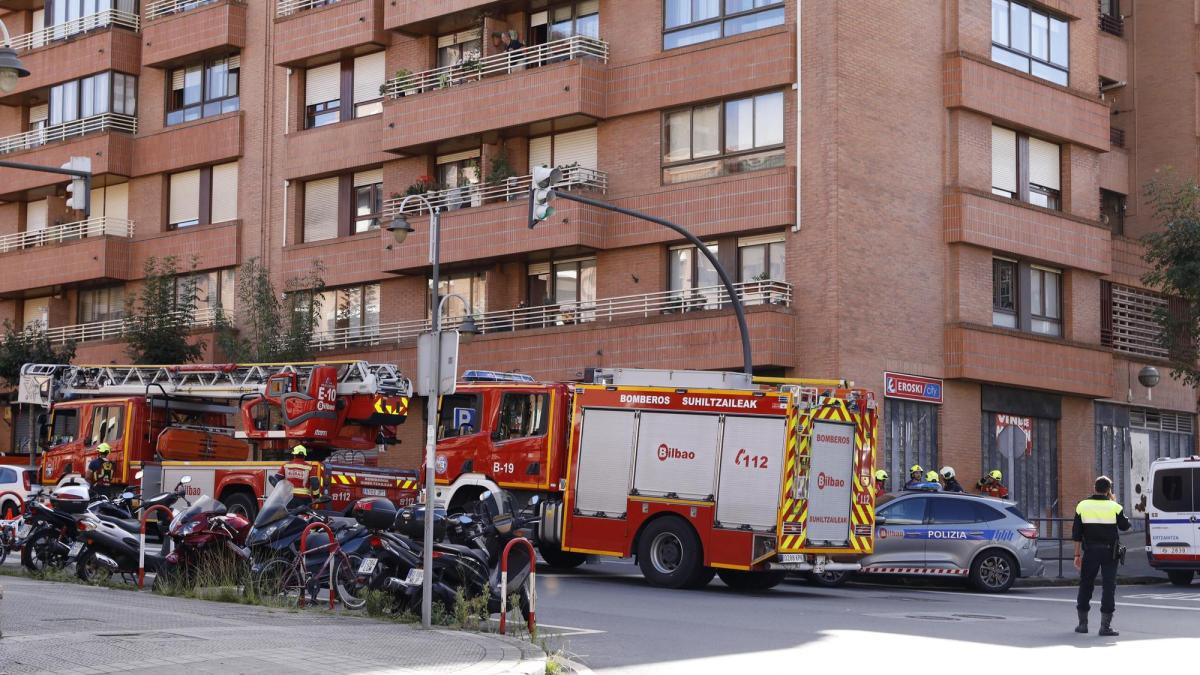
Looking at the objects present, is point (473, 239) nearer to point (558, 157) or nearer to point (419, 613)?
point (558, 157)

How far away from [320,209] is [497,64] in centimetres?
726

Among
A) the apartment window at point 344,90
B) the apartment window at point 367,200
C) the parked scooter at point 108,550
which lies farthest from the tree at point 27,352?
the parked scooter at point 108,550

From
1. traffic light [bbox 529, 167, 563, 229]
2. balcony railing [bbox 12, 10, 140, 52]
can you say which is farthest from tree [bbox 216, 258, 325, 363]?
traffic light [bbox 529, 167, 563, 229]

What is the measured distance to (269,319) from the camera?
38969 mm

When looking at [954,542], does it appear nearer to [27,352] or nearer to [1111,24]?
[1111,24]

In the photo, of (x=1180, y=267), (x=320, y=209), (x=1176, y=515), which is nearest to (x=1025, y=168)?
(x=1180, y=267)

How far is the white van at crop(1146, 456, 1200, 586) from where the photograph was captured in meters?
25.0

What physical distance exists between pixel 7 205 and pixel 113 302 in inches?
247

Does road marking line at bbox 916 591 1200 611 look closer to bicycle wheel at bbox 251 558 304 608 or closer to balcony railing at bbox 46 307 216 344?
bicycle wheel at bbox 251 558 304 608

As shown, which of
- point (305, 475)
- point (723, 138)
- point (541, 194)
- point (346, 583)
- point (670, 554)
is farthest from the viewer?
point (723, 138)

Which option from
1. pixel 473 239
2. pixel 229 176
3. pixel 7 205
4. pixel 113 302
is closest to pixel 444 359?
pixel 473 239

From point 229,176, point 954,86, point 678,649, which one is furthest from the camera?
point 229,176

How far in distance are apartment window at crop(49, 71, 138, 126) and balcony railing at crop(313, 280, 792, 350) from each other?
10161 mm

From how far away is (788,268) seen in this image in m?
32.7
